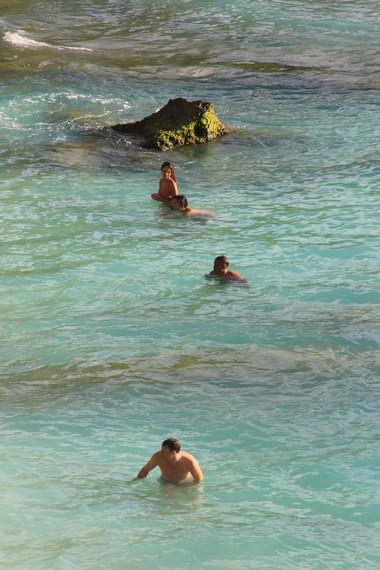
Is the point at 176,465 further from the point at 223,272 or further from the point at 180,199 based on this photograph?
the point at 180,199

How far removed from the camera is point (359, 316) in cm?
1394

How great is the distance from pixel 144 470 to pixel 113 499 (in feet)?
1.35

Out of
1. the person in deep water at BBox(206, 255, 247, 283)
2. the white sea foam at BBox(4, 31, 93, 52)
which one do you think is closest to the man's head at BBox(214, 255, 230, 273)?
the person in deep water at BBox(206, 255, 247, 283)

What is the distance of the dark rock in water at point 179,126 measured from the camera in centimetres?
2086

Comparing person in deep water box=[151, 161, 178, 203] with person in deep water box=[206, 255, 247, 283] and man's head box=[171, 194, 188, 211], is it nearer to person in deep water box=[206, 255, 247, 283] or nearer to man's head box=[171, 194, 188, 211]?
man's head box=[171, 194, 188, 211]

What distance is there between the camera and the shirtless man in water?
10352 millimetres

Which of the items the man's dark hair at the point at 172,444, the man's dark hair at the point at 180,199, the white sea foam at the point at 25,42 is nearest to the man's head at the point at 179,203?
the man's dark hair at the point at 180,199

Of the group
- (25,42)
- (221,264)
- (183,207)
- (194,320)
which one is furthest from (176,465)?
(25,42)

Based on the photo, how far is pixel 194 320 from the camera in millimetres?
14117

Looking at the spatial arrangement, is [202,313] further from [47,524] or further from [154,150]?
[154,150]

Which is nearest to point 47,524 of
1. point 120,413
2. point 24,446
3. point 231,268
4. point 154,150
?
point 24,446

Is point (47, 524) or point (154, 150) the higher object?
point (154, 150)

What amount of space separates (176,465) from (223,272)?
4926 millimetres

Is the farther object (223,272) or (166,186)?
(166,186)
